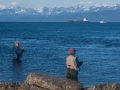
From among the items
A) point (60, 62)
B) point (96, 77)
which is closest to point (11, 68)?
point (60, 62)

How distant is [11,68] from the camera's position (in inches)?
1264

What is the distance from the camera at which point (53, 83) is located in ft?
49.2

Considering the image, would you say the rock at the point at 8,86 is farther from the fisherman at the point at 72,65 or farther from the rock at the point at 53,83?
the fisherman at the point at 72,65

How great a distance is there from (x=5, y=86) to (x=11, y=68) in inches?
691

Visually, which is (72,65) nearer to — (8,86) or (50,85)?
(50,85)

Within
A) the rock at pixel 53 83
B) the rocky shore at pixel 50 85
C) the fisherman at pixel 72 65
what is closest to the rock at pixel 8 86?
the rocky shore at pixel 50 85

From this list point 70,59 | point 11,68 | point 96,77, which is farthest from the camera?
point 11,68

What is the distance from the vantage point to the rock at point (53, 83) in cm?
1491

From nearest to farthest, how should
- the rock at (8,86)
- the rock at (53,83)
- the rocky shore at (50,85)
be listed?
the rock at (8,86) < the rocky shore at (50,85) < the rock at (53,83)

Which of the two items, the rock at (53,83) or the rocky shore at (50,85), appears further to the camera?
the rock at (53,83)

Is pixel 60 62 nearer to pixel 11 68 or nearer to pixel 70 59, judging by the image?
pixel 11 68

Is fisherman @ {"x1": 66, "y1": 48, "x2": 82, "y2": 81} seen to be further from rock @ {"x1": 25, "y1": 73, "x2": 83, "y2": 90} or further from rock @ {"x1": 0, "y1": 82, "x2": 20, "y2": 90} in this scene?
rock @ {"x1": 0, "y1": 82, "x2": 20, "y2": 90}

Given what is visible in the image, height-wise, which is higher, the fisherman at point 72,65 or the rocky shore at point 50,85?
the fisherman at point 72,65

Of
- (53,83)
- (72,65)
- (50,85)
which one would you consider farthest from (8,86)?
(72,65)
